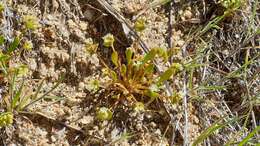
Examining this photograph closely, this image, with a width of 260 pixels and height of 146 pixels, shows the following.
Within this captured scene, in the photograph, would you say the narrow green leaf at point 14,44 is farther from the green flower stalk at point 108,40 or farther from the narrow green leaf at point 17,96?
the green flower stalk at point 108,40

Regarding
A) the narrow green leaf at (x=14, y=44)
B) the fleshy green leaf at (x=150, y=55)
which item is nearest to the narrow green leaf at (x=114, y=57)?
the fleshy green leaf at (x=150, y=55)

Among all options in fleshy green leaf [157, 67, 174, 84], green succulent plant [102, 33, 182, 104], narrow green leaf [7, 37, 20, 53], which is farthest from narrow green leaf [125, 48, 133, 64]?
narrow green leaf [7, 37, 20, 53]

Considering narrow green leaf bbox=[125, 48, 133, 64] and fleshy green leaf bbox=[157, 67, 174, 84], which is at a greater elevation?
narrow green leaf bbox=[125, 48, 133, 64]

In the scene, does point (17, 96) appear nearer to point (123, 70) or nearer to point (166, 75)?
point (123, 70)

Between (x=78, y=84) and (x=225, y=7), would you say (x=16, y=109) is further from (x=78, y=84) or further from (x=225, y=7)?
(x=225, y=7)

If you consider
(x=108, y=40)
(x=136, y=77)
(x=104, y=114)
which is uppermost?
(x=108, y=40)

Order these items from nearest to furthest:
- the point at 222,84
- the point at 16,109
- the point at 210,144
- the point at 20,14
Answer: the point at 16,109
the point at 20,14
the point at 210,144
the point at 222,84

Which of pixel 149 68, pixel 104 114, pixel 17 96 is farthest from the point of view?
pixel 149 68

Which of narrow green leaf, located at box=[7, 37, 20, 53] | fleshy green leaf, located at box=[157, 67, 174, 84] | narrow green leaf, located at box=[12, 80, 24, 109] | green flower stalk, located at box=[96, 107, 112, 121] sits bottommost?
green flower stalk, located at box=[96, 107, 112, 121]

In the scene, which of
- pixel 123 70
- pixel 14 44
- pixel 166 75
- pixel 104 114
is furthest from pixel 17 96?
pixel 166 75

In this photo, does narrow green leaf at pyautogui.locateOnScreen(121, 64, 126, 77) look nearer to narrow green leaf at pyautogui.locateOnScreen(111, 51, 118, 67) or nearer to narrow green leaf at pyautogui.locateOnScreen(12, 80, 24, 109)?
narrow green leaf at pyautogui.locateOnScreen(111, 51, 118, 67)

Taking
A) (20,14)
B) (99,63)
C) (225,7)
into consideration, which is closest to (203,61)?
(225,7)
